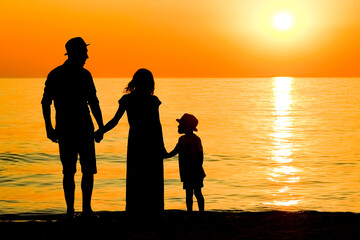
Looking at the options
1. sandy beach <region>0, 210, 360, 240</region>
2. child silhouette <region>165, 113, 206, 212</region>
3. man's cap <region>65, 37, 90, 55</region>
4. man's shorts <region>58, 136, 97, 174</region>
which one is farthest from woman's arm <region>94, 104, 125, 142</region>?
child silhouette <region>165, 113, 206, 212</region>

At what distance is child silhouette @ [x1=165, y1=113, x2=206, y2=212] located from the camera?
990cm

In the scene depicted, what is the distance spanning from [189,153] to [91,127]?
1.88 metres

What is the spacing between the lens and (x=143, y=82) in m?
8.59

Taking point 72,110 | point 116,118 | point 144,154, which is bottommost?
point 144,154

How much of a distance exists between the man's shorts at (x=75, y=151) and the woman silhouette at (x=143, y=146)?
0.64 ft

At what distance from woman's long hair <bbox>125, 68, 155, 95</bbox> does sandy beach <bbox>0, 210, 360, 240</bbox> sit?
5.69 ft

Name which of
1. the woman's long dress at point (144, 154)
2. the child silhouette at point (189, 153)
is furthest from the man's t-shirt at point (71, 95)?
the child silhouette at point (189, 153)

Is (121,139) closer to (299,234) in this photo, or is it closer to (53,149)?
(53,149)

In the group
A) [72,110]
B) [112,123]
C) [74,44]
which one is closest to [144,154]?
[112,123]

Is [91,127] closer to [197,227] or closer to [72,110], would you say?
[72,110]

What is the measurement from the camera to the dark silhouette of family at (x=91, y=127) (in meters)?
8.66

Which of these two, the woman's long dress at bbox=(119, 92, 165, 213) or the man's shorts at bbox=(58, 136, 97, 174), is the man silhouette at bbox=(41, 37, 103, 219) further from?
the woman's long dress at bbox=(119, 92, 165, 213)

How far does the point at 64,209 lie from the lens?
17875 millimetres

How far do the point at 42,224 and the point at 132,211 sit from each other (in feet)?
4.06
